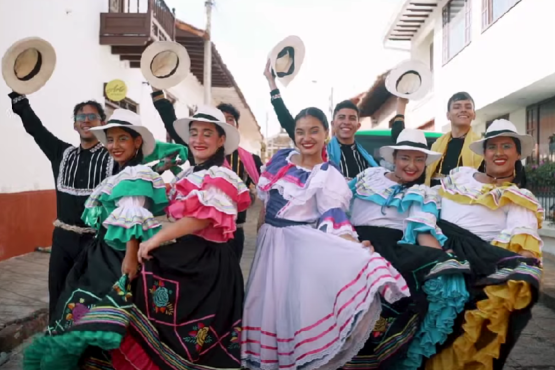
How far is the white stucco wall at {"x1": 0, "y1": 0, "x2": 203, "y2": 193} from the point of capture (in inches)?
267

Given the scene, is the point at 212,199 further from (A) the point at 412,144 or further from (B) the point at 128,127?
(A) the point at 412,144

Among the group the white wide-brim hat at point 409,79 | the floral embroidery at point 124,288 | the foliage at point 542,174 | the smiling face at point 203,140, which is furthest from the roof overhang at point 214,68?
the floral embroidery at point 124,288

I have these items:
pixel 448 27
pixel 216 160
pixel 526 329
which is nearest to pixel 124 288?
pixel 216 160

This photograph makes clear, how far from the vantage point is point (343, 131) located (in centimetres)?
409

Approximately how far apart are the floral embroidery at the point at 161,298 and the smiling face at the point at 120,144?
84cm

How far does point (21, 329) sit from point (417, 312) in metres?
3.28

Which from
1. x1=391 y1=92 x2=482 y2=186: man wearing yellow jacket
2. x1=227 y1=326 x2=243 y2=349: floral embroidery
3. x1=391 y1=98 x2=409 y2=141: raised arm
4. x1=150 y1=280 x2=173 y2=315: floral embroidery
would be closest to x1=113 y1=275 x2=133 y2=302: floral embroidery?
x1=150 y1=280 x2=173 y2=315: floral embroidery

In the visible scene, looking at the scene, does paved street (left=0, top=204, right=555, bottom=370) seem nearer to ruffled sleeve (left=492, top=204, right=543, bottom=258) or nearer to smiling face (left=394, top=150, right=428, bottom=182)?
ruffled sleeve (left=492, top=204, right=543, bottom=258)

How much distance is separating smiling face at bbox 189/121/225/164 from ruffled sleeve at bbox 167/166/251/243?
0.15 meters

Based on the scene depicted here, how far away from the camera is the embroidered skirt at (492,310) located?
2738 millimetres

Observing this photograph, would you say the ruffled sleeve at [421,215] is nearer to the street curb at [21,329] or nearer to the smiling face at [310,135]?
the smiling face at [310,135]

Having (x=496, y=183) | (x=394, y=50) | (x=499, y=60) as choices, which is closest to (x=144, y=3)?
(x=499, y=60)

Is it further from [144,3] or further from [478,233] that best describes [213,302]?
[144,3]

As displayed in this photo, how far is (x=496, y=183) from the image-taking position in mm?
3287
